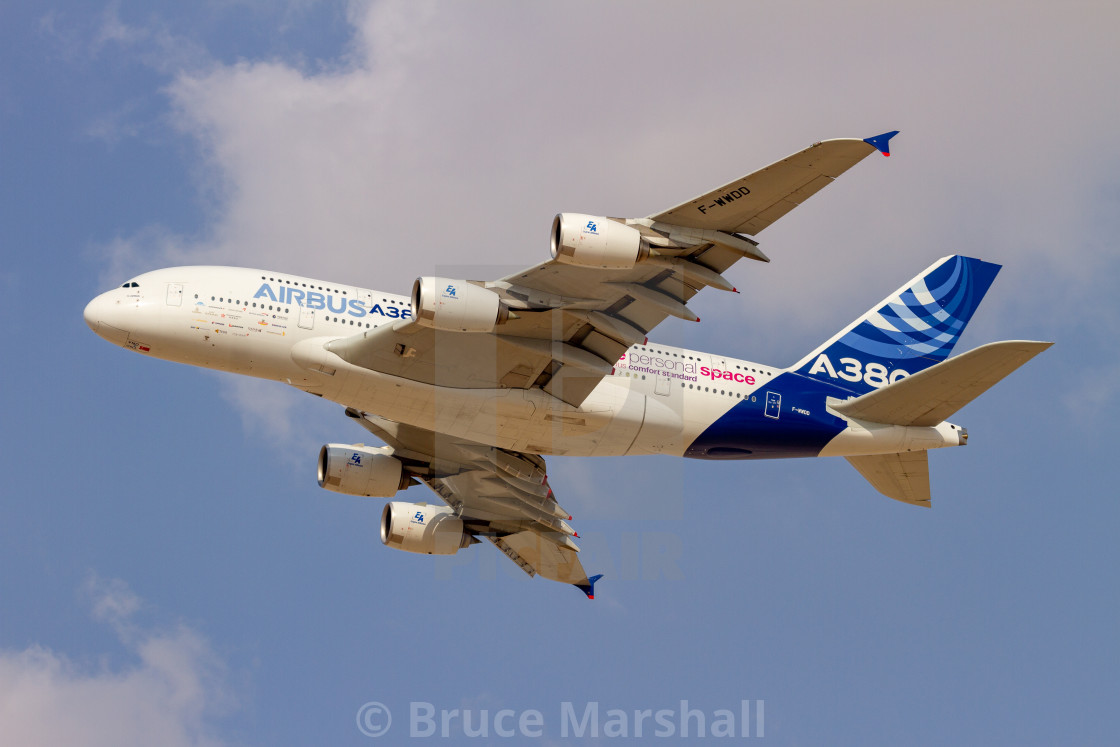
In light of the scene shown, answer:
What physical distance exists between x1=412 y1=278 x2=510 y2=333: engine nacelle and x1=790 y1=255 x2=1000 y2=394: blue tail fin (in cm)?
1220

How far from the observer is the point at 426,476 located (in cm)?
4328

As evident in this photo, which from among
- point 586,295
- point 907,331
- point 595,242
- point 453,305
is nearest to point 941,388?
point 907,331

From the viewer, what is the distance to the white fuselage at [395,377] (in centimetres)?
3384

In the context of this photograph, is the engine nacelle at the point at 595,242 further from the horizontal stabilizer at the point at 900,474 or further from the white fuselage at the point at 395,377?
the horizontal stabilizer at the point at 900,474

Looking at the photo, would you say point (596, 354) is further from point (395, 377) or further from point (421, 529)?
point (421, 529)

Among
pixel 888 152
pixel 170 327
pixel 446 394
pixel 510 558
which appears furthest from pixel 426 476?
pixel 888 152

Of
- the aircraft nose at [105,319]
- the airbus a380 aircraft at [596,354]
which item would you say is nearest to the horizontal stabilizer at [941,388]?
the airbus a380 aircraft at [596,354]

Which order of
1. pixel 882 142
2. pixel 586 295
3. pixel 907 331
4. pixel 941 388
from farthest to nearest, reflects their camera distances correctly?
pixel 907 331, pixel 941 388, pixel 586 295, pixel 882 142

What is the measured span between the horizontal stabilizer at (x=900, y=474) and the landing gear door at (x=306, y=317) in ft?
61.3

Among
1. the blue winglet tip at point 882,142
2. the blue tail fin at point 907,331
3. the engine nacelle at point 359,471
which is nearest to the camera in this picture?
the blue winglet tip at point 882,142

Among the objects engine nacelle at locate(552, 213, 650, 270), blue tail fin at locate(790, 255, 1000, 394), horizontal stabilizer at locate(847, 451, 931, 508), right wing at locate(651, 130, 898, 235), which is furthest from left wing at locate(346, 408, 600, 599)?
right wing at locate(651, 130, 898, 235)

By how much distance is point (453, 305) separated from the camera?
31078 millimetres

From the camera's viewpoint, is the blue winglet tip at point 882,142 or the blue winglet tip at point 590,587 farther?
the blue winglet tip at point 590,587

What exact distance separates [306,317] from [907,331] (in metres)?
21.2
